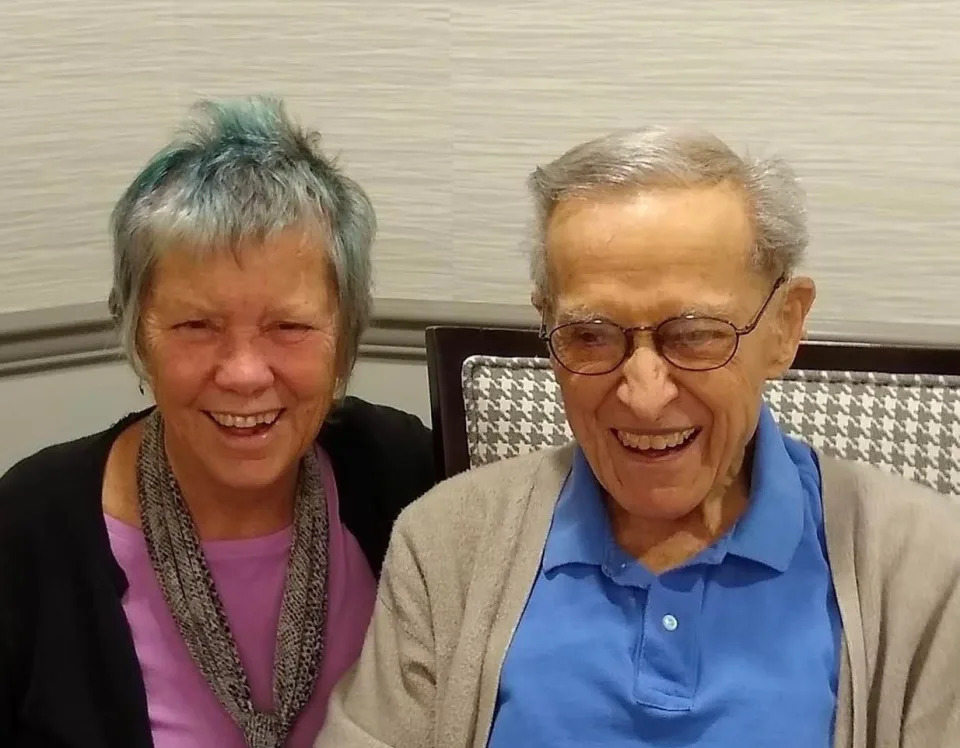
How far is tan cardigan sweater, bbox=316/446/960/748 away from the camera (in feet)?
3.67

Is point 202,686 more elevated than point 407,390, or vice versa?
point 407,390

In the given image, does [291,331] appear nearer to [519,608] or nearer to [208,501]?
[208,501]

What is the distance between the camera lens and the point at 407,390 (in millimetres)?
1997

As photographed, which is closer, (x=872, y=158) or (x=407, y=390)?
(x=872, y=158)

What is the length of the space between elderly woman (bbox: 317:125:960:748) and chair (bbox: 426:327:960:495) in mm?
172

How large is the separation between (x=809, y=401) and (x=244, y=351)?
2.33 feet

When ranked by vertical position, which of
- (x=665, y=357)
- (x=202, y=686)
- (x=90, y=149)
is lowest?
(x=202, y=686)

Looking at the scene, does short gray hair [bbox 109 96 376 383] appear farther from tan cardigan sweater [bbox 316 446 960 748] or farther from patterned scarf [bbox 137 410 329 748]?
tan cardigan sweater [bbox 316 446 960 748]

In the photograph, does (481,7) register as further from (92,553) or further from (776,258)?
(92,553)

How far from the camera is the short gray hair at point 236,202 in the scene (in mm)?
1270

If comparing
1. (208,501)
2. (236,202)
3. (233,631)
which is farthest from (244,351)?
(233,631)

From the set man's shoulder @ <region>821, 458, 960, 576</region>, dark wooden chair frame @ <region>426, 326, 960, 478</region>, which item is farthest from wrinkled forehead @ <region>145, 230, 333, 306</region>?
man's shoulder @ <region>821, 458, 960, 576</region>

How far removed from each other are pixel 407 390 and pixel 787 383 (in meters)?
0.76

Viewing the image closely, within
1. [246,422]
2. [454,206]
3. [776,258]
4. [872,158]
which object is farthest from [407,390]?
[776,258]
